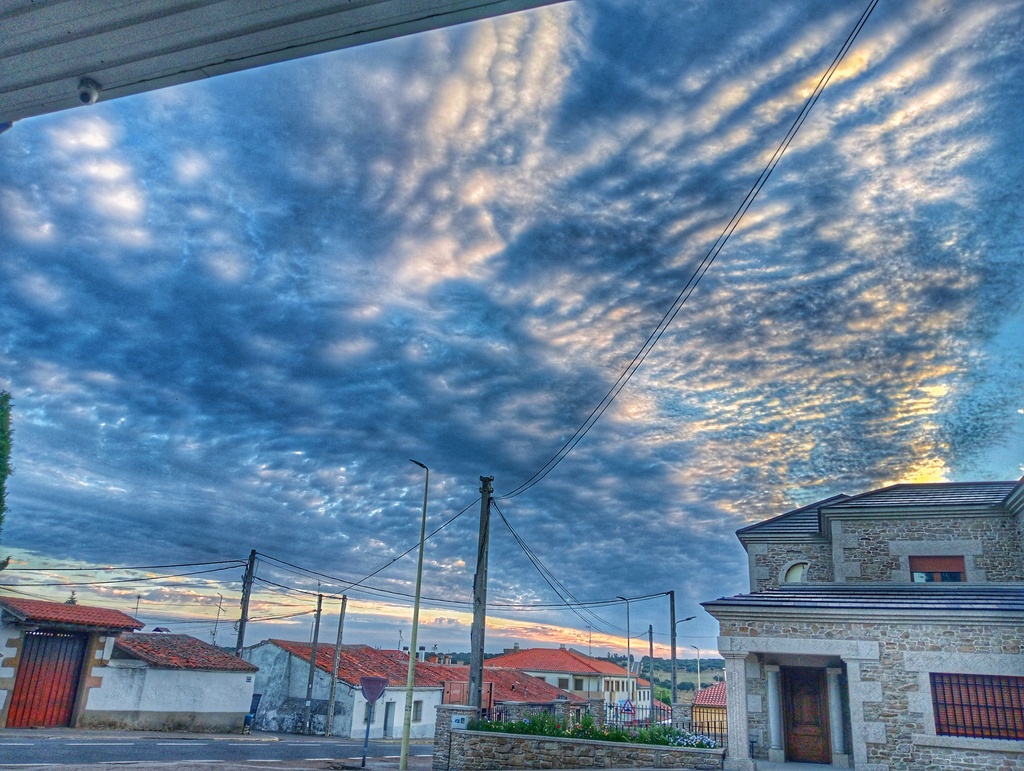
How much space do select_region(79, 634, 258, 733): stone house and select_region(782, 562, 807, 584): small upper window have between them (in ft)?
85.6

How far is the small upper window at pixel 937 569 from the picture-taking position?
2230 centimetres

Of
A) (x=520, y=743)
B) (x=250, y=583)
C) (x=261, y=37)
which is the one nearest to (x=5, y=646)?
(x=250, y=583)

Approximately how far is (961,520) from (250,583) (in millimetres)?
36730

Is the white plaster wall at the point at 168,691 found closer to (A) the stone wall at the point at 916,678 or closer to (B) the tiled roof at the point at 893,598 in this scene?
(B) the tiled roof at the point at 893,598

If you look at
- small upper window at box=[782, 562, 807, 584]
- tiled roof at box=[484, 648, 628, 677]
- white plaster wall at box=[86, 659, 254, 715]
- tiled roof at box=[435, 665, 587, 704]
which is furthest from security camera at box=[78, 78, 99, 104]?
tiled roof at box=[484, 648, 628, 677]

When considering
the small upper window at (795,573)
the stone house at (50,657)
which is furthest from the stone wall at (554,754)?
the stone house at (50,657)

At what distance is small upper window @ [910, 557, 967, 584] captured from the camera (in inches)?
878

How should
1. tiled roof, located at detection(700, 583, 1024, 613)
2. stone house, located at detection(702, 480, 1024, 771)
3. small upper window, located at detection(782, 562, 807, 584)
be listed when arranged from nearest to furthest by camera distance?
stone house, located at detection(702, 480, 1024, 771)
tiled roof, located at detection(700, 583, 1024, 613)
small upper window, located at detection(782, 562, 807, 584)

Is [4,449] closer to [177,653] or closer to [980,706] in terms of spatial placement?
[177,653]

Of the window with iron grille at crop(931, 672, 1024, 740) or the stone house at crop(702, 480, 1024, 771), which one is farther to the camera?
the stone house at crop(702, 480, 1024, 771)

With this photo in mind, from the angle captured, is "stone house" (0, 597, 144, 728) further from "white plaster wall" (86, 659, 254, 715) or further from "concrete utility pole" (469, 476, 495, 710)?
"concrete utility pole" (469, 476, 495, 710)

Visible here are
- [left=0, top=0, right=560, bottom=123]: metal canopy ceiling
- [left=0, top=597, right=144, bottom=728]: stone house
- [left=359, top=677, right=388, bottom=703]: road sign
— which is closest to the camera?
[left=0, top=0, right=560, bottom=123]: metal canopy ceiling

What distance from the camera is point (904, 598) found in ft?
58.6

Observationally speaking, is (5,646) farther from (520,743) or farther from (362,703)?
(362,703)
